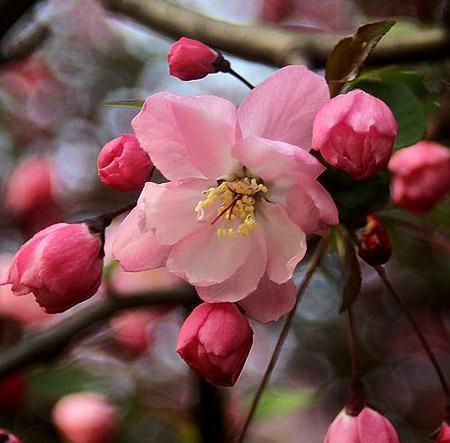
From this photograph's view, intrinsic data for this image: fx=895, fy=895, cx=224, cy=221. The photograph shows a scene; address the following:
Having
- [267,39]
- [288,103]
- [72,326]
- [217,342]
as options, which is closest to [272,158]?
[288,103]

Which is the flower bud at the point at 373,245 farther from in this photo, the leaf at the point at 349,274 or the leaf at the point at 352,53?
the leaf at the point at 352,53

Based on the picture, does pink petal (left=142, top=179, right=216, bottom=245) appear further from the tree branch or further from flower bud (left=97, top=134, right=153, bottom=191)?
the tree branch

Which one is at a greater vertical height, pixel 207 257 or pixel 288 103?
pixel 288 103

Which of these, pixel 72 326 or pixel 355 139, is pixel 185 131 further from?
pixel 72 326

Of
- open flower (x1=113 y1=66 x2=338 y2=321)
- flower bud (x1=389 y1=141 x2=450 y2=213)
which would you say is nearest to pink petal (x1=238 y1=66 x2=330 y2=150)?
open flower (x1=113 y1=66 x2=338 y2=321)

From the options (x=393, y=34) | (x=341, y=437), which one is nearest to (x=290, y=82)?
(x=341, y=437)

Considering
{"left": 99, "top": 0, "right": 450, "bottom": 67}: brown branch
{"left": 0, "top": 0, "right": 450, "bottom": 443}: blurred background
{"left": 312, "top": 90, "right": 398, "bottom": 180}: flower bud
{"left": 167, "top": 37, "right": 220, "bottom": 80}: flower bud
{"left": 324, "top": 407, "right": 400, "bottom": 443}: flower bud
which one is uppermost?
{"left": 312, "top": 90, "right": 398, "bottom": 180}: flower bud

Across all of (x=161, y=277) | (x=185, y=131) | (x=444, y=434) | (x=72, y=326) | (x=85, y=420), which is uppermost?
(x=185, y=131)
